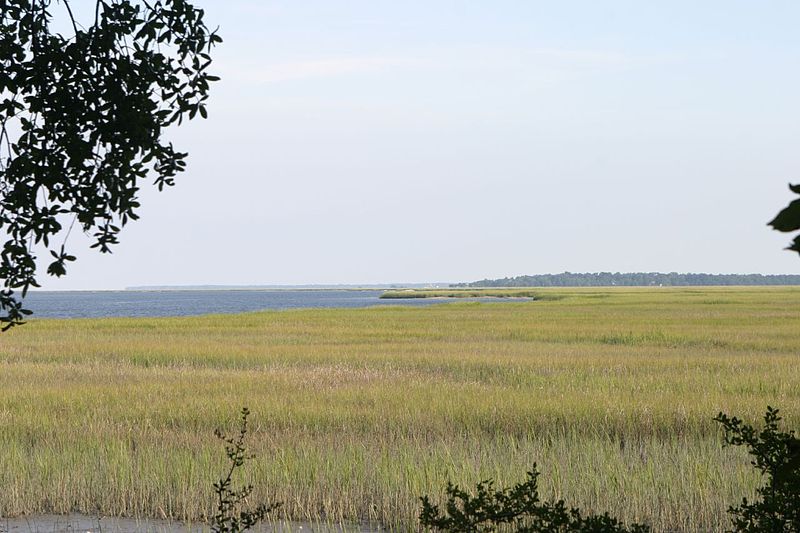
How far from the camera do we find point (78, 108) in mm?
4504

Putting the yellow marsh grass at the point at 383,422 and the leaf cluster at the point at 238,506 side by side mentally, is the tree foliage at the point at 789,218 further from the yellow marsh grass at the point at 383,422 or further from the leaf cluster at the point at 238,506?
the yellow marsh grass at the point at 383,422

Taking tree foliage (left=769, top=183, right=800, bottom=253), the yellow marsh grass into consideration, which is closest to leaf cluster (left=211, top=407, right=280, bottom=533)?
the yellow marsh grass

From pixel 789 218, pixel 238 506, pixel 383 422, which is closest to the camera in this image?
pixel 789 218

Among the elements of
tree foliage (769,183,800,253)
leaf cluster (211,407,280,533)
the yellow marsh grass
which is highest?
tree foliage (769,183,800,253)

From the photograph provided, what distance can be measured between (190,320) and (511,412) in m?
34.9

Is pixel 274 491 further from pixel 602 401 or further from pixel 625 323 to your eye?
pixel 625 323

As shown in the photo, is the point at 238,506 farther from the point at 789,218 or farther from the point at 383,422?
the point at 789,218

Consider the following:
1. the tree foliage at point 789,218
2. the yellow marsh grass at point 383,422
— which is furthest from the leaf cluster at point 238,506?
the tree foliage at point 789,218

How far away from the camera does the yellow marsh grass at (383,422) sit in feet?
27.4

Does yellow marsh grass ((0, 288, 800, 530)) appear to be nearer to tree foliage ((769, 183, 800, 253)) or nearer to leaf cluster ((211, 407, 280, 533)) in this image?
leaf cluster ((211, 407, 280, 533))

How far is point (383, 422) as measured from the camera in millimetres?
12258

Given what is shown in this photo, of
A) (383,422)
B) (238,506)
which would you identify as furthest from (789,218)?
(383,422)

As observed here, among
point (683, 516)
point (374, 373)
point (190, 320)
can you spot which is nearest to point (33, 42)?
point (683, 516)

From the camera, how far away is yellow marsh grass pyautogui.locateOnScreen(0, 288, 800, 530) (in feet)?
27.4
